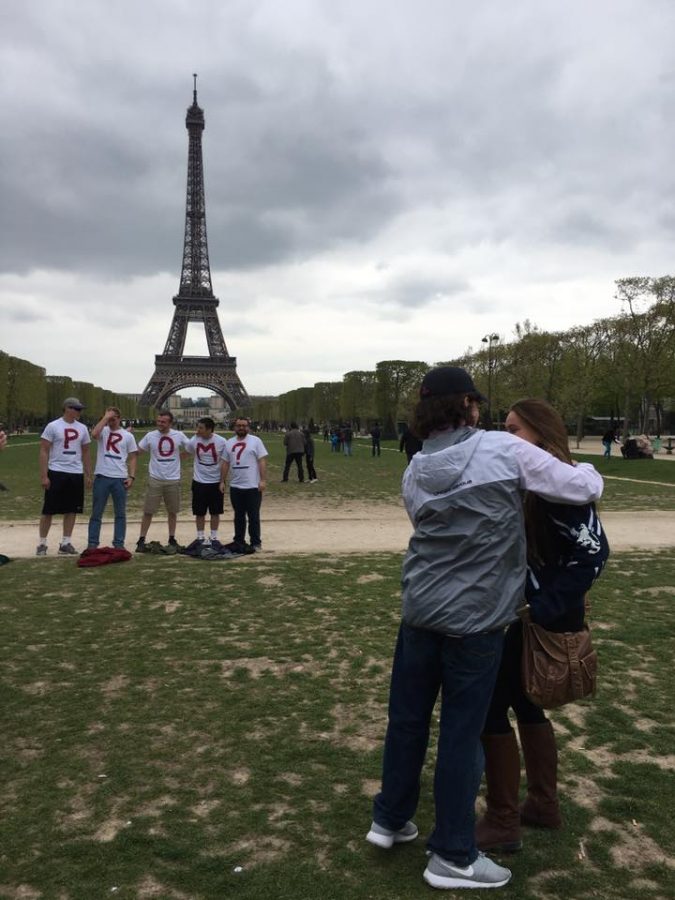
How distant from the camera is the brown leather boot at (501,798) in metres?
2.65

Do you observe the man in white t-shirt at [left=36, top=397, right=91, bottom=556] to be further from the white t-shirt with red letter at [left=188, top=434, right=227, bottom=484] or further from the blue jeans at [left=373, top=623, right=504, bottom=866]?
the blue jeans at [left=373, top=623, right=504, bottom=866]

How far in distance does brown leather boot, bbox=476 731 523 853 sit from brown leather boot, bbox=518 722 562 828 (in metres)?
0.13

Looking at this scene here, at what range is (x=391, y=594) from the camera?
659 centimetres

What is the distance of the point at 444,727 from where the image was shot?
2525 mm

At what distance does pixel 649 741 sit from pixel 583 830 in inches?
38.5

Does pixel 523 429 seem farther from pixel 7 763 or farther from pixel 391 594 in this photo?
pixel 391 594

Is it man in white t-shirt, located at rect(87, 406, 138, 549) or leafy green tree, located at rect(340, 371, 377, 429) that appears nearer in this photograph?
man in white t-shirt, located at rect(87, 406, 138, 549)

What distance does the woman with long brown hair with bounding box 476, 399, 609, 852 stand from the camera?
252 centimetres

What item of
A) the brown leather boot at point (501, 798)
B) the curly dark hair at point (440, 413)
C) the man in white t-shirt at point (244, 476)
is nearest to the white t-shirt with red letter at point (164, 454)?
the man in white t-shirt at point (244, 476)

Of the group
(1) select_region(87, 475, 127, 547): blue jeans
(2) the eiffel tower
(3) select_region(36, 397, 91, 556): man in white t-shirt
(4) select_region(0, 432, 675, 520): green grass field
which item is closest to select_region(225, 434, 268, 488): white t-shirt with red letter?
(1) select_region(87, 475, 127, 547): blue jeans

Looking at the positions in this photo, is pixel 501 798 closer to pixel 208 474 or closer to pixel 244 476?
pixel 244 476

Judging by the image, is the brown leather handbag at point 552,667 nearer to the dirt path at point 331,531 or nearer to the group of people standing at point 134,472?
the group of people standing at point 134,472

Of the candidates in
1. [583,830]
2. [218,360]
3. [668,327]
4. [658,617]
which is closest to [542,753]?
[583,830]

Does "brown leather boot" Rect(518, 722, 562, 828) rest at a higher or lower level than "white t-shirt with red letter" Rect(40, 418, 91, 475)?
lower
